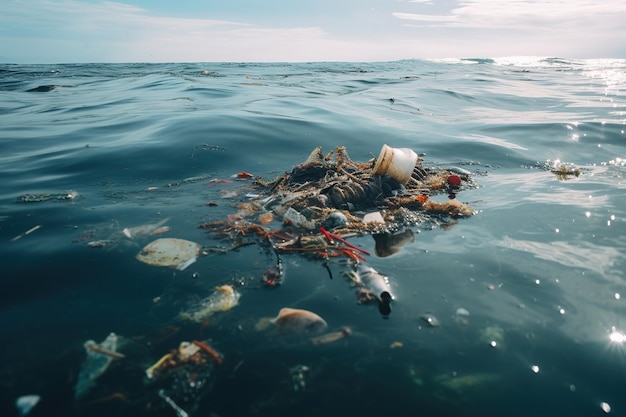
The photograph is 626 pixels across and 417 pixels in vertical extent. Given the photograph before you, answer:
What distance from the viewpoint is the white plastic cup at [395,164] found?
16.8 ft

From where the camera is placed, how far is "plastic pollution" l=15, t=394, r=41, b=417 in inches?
78.1

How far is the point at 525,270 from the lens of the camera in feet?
10.6

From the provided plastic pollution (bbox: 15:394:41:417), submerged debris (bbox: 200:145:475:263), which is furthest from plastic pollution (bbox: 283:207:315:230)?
plastic pollution (bbox: 15:394:41:417)

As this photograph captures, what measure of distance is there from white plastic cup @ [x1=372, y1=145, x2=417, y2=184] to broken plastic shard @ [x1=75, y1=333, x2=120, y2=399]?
12.0ft

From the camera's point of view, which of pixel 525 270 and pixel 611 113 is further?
pixel 611 113

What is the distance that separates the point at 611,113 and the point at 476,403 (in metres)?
13.5

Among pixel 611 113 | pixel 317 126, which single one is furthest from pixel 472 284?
pixel 611 113

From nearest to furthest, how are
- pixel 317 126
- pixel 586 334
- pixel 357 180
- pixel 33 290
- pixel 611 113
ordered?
pixel 586 334 → pixel 33 290 → pixel 357 180 → pixel 317 126 → pixel 611 113

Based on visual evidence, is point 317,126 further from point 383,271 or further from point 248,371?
point 248,371

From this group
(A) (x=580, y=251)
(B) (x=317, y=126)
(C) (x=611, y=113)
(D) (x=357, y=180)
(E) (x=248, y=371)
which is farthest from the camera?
(C) (x=611, y=113)

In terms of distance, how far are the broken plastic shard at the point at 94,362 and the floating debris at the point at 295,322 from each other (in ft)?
2.91

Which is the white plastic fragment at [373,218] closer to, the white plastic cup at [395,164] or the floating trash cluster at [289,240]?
the floating trash cluster at [289,240]

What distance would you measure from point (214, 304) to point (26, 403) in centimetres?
115

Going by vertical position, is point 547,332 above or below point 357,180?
below
